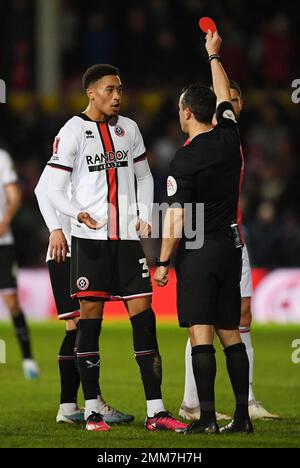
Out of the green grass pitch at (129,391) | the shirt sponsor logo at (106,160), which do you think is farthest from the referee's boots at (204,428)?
the shirt sponsor logo at (106,160)

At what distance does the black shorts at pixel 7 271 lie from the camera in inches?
494

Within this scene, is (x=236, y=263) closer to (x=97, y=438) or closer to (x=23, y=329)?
(x=97, y=438)

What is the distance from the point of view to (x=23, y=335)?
12.5 metres

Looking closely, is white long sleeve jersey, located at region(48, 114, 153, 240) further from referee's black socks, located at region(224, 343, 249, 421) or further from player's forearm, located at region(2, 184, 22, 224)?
player's forearm, located at region(2, 184, 22, 224)

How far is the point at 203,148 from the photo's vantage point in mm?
7996

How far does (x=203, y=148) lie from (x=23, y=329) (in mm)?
5009

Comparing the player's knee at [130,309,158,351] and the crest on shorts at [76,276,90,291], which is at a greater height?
the crest on shorts at [76,276,90,291]

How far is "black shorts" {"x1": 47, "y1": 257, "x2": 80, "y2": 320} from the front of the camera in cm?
899

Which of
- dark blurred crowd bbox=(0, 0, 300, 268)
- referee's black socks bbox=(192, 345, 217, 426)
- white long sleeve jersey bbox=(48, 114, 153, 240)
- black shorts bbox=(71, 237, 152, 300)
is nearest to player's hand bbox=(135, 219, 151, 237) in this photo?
white long sleeve jersey bbox=(48, 114, 153, 240)

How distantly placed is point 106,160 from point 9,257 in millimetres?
4433

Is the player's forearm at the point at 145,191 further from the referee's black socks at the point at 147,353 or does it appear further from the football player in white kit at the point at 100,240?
the referee's black socks at the point at 147,353

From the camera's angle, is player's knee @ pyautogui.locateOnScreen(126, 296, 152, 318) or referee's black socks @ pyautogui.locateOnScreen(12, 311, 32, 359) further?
referee's black socks @ pyautogui.locateOnScreen(12, 311, 32, 359)

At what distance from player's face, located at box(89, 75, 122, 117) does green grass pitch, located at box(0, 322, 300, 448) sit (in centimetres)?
211

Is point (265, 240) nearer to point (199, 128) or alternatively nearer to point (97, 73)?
point (97, 73)
